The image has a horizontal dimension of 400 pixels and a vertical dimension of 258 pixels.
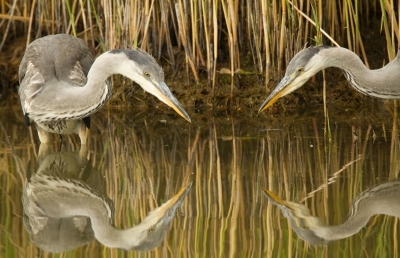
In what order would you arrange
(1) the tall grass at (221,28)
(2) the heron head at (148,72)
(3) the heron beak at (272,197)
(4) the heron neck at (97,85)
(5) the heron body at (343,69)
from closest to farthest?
(3) the heron beak at (272,197)
(2) the heron head at (148,72)
(4) the heron neck at (97,85)
(5) the heron body at (343,69)
(1) the tall grass at (221,28)

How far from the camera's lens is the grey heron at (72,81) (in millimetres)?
4867

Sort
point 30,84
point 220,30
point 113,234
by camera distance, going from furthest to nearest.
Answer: point 220,30 → point 30,84 → point 113,234

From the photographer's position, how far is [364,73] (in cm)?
532

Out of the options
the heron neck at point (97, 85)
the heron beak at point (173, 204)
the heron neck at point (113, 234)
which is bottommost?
the heron neck at point (113, 234)

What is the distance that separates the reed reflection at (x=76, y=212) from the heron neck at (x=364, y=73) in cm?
152

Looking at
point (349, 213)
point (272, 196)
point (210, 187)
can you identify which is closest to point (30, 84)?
point (210, 187)

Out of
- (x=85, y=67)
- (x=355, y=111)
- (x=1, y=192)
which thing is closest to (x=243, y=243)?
(x=1, y=192)

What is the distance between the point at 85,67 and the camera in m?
6.03

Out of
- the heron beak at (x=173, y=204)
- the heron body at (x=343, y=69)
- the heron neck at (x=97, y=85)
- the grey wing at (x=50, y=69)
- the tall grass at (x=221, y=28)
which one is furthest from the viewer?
the tall grass at (x=221, y=28)

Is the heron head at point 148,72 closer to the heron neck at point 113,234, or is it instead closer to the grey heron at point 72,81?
the grey heron at point 72,81

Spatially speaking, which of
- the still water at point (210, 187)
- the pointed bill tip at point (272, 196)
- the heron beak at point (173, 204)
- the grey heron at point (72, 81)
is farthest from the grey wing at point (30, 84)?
the pointed bill tip at point (272, 196)

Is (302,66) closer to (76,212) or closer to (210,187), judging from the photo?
(210,187)

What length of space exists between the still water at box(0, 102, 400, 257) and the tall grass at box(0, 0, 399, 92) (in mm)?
623

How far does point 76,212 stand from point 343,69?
2.31m
